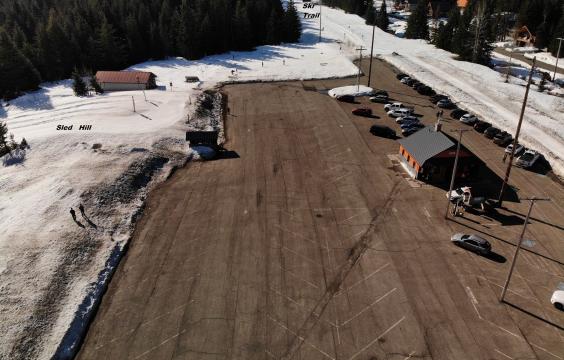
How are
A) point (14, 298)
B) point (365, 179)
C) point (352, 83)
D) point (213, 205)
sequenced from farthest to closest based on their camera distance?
point (352, 83), point (365, 179), point (213, 205), point (14, 298)

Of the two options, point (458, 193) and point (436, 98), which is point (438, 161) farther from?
point (436, 98)

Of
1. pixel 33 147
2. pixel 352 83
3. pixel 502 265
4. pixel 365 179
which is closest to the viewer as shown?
pixel 502 265

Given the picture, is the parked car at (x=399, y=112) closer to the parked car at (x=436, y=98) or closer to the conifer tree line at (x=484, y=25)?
the parked car at (x=436, y=98)

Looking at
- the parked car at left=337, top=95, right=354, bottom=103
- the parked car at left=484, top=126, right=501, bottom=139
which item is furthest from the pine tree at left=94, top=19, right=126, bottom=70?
the parked car at left=484, top=126, right=501, bottom=139

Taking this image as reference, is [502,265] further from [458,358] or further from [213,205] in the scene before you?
[213,205]

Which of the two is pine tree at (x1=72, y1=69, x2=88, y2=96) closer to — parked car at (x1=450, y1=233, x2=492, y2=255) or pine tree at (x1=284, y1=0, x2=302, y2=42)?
pine tree at (x1=284, y1=0, x2=302, y2=42)

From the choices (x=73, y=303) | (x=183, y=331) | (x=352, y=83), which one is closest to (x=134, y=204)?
(x=73, y=303)
